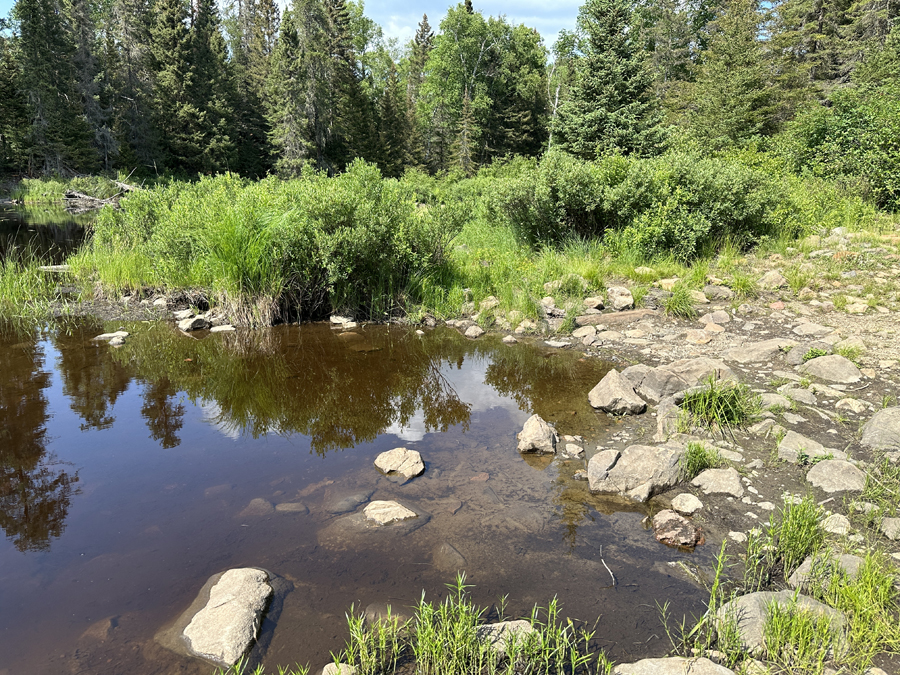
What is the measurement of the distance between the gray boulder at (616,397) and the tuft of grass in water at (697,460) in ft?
3.92

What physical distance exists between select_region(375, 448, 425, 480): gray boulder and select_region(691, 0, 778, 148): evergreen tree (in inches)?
929

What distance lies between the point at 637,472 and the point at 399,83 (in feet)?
196

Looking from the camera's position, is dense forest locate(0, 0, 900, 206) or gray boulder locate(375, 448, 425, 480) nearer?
gray boulder locate(375, 448, 425, 480)

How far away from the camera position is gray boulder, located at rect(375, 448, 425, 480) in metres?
4.95

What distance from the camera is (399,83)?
5647 cm

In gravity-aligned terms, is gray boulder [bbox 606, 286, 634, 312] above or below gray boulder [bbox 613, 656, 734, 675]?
above

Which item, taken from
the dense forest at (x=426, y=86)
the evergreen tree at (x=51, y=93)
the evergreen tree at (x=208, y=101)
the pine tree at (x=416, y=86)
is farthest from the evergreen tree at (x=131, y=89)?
the pine tree at (x=416, y=86)

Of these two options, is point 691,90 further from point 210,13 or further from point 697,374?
point 210,13

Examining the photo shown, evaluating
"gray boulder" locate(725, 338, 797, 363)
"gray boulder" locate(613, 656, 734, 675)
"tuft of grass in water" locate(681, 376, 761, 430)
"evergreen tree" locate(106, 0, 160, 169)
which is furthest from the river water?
"evergreen tree" locate(106, 0, 160, 169)

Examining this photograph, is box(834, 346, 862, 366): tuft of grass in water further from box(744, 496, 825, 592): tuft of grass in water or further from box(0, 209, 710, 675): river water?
box(744, 496, 825, 592): tuft of grass in water

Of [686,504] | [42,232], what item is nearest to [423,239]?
[686,504]

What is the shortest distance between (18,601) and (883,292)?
11.4 m

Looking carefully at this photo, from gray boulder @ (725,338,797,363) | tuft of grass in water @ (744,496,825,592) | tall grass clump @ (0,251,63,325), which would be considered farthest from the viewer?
tall grass clump @ (0,251,63,325)

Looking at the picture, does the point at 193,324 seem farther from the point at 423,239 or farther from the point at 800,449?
the point at 800,449
